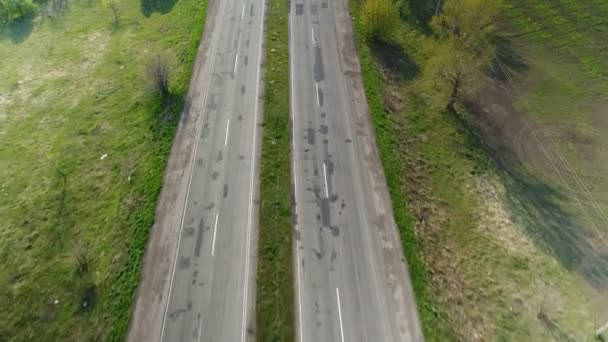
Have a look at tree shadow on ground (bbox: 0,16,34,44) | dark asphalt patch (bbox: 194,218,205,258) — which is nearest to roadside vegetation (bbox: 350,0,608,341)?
dark asphalt patch (bbox: 194,218,205,258)

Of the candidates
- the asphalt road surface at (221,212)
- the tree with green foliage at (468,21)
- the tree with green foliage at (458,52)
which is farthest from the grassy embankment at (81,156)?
the tree with green foliage at (468,21)

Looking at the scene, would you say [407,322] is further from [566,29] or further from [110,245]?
[566,29]

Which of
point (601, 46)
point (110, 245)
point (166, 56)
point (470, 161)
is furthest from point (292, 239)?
point (601, 46)

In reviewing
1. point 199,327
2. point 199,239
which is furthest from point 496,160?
point 199,327

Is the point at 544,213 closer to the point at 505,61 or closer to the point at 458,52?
the point at 458,52

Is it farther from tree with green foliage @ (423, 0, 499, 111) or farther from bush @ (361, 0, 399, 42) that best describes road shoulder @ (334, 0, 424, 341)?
tree with green foliage @ (423, 0, 499, 111)

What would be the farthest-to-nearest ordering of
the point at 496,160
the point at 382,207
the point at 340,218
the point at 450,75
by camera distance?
the point at 450,75, the point at 496,160, the point at 382,207, the point at 340,218
